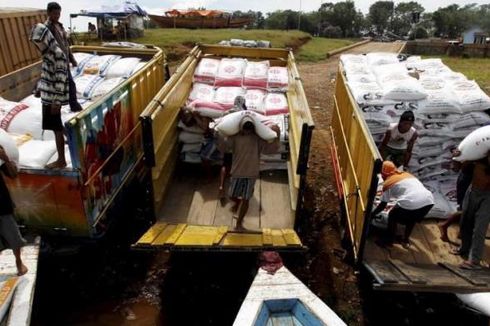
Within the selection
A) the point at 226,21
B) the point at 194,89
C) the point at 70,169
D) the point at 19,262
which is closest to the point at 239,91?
the point at 194,89

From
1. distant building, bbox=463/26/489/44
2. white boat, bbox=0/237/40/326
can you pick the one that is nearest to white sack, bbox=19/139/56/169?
white boat, bbox=0/237/40/326

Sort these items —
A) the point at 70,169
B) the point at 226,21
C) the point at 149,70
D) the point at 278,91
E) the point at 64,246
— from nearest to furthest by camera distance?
1. the point at 70,169
2. the point at 64,246
3. the point at 149,70
4. the point at 278,91
5. the point at 226,21

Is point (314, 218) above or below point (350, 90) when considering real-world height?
below

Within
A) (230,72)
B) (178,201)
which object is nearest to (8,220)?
(178,201)

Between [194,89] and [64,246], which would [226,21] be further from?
[64,246]

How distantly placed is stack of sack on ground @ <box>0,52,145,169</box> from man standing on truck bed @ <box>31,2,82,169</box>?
7.2 inches

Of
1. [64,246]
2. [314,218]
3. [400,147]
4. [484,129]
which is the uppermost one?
[484,129]

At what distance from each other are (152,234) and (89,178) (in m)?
0.80

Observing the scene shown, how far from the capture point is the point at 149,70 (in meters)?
6.23

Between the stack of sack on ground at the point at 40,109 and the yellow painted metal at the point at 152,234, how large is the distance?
103cm

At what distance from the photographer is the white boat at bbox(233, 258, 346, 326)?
3.00m

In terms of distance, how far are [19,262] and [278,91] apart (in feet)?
15.1

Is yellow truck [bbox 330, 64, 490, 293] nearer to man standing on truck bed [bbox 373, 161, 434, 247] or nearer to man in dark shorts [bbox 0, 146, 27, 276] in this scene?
man standing on truck bed [bbox 373, 161, 434, 247]

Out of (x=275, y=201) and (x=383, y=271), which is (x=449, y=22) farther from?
(x=383, y=271)
